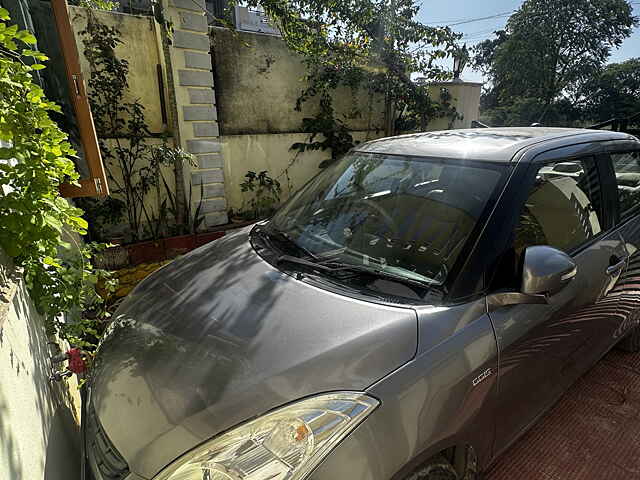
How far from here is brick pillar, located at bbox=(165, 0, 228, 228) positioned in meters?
4.44

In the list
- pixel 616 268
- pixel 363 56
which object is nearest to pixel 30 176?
pixel 616 268

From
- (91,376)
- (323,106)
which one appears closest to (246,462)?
(91,376)

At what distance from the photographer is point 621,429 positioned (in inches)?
82.8

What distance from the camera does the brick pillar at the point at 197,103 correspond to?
4.44 meters

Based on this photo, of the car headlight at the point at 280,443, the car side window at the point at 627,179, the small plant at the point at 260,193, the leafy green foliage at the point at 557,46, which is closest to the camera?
the car headlight at the point at 280,443

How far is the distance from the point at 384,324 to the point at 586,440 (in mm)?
1676

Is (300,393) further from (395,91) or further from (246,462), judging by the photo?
(395,91)

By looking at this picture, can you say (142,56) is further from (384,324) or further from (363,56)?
(384,324)

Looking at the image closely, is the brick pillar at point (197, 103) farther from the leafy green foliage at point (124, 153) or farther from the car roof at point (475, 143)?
the car roof at point (475, 143)

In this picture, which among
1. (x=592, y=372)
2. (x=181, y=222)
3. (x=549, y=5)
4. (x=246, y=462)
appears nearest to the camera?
(x=246, y=462)

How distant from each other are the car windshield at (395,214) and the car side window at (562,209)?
0.86 feet

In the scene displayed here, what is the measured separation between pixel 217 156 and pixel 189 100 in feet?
2.52

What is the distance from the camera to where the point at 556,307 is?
5.51 feet

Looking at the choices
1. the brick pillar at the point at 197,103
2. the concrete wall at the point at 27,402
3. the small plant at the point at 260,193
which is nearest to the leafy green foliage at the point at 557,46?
the small plant at the point at 260,193
